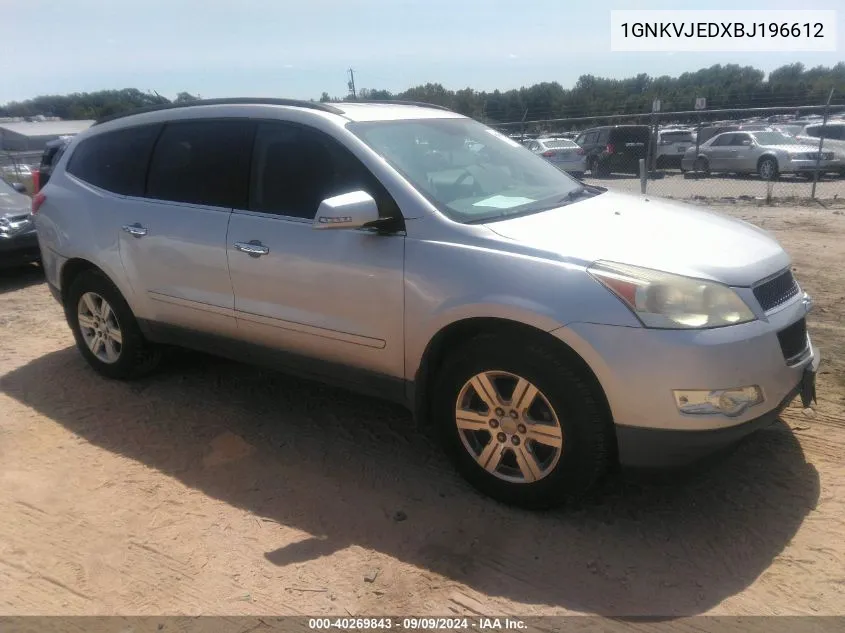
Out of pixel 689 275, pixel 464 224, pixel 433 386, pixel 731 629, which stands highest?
Result: pixel 464 224

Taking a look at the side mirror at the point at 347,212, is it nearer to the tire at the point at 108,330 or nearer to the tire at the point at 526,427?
the tire at the point at 526,427

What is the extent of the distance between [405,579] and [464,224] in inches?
61.9

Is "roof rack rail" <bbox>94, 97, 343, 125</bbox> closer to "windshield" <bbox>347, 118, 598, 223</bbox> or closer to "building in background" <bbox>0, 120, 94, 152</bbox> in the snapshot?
"windshield" <bbox>347, 118, 598, 223</bbox>

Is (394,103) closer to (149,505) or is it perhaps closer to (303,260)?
(303,260)

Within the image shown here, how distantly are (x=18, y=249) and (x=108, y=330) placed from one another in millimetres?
4610

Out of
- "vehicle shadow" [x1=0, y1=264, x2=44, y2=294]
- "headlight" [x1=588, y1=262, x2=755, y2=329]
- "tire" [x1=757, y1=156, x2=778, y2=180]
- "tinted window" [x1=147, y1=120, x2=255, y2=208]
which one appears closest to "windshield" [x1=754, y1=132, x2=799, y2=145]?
"tire" [x1=757, y1=156, x2=778, y2=180]

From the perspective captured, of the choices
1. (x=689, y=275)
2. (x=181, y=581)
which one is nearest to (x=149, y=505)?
(x=181, y=581)

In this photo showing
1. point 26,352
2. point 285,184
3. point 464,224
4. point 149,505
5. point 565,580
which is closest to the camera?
point 565,580

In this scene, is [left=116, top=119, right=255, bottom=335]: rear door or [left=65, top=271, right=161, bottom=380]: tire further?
[left=65, top=271, right=161, bottom=380]: tire

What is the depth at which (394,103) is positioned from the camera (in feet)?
14.5

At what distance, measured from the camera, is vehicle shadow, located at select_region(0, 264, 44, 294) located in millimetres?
8376

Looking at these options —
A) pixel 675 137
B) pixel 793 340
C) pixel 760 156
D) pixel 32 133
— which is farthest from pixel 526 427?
pixel 32 133

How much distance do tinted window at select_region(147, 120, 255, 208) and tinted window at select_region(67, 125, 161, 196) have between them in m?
0.12

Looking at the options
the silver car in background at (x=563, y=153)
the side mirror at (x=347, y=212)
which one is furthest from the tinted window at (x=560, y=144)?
the side mirror at (x=347, y=212)
